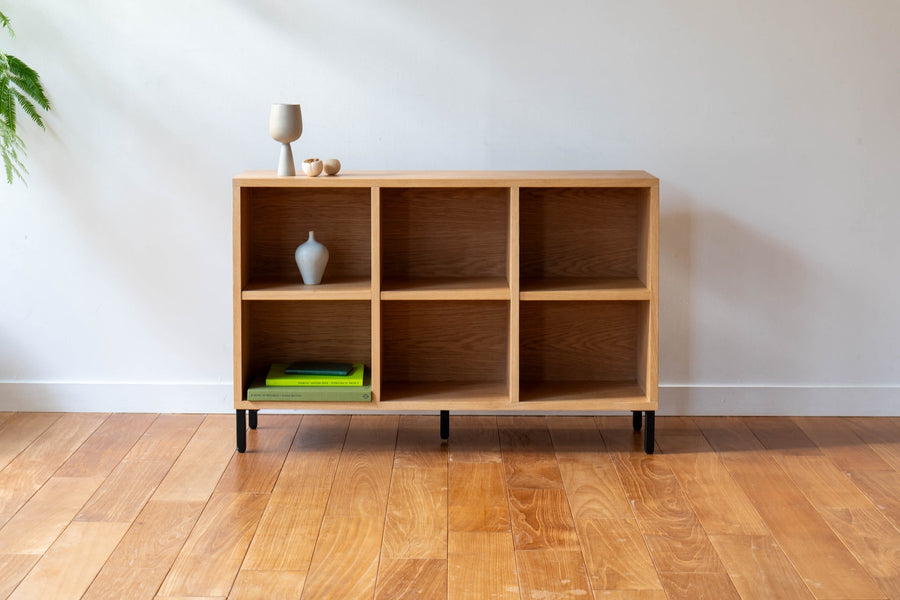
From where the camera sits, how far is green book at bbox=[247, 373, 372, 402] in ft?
10.4

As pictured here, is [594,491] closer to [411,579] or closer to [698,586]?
[698,586]

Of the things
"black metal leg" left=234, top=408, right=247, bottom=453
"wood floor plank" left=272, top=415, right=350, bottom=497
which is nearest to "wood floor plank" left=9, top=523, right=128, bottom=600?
"wood floor plank" left=272, top=415, right=350, bottom=497

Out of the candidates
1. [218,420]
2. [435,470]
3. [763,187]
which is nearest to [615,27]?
[763,187]

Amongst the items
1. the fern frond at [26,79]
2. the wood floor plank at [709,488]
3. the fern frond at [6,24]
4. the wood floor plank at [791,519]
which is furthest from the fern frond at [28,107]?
the wood floor plank at [791,519]

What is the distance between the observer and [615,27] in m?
3.39

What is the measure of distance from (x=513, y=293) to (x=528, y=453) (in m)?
0.52

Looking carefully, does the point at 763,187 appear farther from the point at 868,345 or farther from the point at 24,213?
the point at 24,213

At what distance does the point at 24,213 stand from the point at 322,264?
1.13 meters

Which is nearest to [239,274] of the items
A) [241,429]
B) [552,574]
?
[241,429]

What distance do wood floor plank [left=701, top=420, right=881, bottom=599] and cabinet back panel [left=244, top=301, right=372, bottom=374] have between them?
1231 millimetres

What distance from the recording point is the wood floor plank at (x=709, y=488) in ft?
8.68

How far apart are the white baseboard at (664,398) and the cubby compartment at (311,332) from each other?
0.29 m

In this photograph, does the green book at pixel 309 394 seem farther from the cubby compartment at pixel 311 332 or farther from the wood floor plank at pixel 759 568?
the wood floor plank at pixel 759 568

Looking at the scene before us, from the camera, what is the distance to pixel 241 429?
10.4 feet
